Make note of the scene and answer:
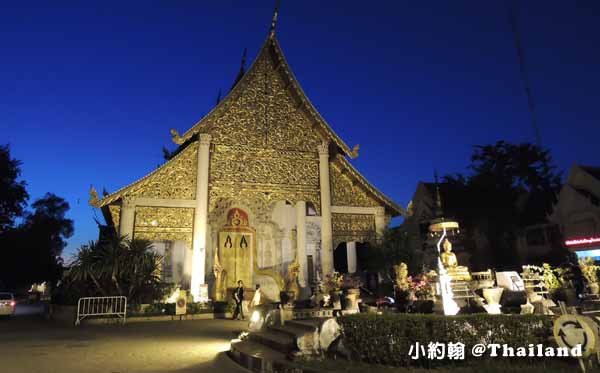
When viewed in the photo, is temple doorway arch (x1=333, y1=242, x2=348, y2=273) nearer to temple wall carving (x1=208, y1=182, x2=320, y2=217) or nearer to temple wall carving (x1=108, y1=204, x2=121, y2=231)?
temple wall carving (x1=208, y1=182, x2=320, y2=217)

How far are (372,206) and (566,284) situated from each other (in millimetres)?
8629

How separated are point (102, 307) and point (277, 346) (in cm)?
828

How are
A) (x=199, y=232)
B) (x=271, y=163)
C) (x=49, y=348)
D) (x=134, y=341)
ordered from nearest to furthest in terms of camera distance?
(x=49, y=348), (x=134, y=341), (x=199, y=232), (x=271, y=163)

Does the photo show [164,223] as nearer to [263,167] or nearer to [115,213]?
[115,213]

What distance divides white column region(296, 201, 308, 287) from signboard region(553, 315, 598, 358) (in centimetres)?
1237

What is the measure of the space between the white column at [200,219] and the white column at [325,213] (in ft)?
16.1

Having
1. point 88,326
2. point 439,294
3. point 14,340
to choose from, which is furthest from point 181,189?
point 439,294

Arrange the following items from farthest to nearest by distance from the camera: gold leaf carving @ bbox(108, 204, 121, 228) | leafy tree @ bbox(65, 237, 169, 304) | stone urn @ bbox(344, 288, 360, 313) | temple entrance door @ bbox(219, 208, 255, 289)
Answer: temple entrance door @ bbox(219, 208, 255, 289) < gold leaf carving @ bbox(108, 204, 121, 228) < leafy tree @ bbox(65, 237, 169, 304) < stone urn @ bbox(344, 288, 360, 313)

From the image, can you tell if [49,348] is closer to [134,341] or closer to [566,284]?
[134,341]

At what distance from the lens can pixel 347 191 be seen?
59.5 feet

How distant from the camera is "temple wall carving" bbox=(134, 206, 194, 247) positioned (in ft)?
48.6

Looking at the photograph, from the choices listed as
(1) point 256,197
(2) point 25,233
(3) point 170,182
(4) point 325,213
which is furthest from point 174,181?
(2) point 25,233

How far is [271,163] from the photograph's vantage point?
56.6 feet

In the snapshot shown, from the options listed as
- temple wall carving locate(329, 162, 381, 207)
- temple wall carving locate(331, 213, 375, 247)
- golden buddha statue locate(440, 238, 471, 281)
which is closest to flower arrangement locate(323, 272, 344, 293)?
temple wall carving locate(331, 213, 375, 247)
